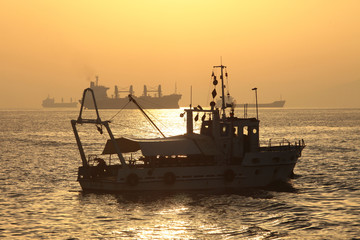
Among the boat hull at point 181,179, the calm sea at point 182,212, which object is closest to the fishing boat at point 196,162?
the boat hull at point 181,179

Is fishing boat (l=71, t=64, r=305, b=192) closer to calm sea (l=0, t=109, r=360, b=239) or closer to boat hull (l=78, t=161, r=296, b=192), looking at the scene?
boat hull (l=78, t=161, r=296, b=192)

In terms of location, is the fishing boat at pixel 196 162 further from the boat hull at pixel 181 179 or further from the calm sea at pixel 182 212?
the calm sea at pixel 182 212

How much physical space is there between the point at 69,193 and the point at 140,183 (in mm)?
6785

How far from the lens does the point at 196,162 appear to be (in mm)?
44625

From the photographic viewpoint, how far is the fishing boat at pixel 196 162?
43.0 meters

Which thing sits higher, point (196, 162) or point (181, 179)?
point (196, 162)

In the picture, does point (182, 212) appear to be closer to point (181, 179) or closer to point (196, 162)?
point (181, 179)

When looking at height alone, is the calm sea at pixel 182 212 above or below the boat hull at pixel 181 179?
below

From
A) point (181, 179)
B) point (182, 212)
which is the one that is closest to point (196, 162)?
point (181, 179)

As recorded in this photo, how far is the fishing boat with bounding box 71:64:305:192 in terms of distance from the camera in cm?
4297

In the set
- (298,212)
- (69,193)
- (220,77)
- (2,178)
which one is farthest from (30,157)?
(298,212)

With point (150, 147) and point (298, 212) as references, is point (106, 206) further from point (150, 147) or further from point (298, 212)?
point (298, 212)

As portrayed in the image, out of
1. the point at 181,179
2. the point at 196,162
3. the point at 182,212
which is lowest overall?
the point at 182,212

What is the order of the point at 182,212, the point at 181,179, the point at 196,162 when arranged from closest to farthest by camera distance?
the point at 182,212 → the point at 181,179 → the point at 196,162
